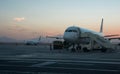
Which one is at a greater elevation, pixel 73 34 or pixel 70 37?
pixel 73 34

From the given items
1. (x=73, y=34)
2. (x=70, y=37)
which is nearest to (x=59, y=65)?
(x=73, y=34)

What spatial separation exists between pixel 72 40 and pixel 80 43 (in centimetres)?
263

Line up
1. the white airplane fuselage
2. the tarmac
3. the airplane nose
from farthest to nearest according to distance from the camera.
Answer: the white airplane fuselage → the airplane nose → the tarmac

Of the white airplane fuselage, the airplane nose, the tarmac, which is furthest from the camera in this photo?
the white airplane fuselage

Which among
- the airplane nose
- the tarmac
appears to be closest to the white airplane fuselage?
the airplane nose

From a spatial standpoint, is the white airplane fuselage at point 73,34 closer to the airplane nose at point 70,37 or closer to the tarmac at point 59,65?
the airplane nose at point 70,37

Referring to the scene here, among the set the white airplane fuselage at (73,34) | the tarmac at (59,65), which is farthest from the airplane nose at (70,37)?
the tarmac at (59,65)

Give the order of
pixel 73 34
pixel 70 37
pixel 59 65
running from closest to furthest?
pixel 59 65 < pixel 73 34 < pixel 70 37

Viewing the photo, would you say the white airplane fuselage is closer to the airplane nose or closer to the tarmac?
the airplane nose

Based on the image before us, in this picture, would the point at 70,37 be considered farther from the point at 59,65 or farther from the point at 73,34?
the point at 59,65

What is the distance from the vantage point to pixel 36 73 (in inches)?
523

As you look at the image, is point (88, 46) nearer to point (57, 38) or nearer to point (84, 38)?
point (84, 38)

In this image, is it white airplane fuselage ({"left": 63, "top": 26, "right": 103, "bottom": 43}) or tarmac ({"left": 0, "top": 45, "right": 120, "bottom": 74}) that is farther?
white airplane fuselage ({"left": 63, "top": 26, "right": 103, "bottom": 43})

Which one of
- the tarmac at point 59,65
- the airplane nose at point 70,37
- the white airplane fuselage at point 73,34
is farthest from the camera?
the white airplane fuselage at point 73,34
